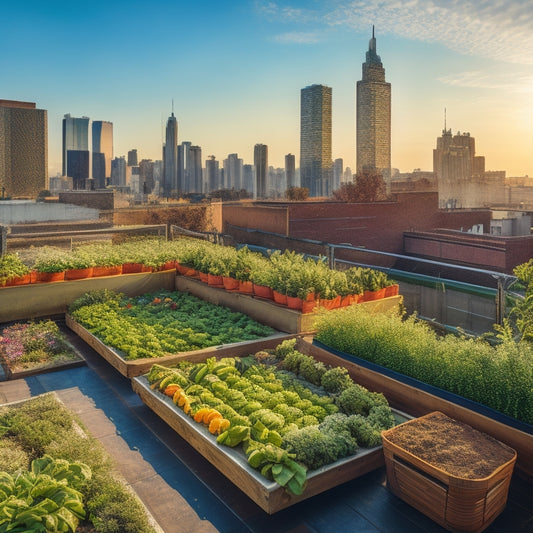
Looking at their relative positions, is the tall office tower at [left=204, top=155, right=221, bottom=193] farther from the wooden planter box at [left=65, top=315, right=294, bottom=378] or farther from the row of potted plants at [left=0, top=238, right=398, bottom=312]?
the wooden planter box at [left=65, top=315, right=294, bottom=378]

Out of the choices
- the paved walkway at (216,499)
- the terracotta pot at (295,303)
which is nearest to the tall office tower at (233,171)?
the terracotta pot at (295,303)

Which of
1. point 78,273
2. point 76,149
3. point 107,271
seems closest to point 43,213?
point 107,271

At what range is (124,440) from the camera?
4715mm

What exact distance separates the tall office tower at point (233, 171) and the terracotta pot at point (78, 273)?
391 ft

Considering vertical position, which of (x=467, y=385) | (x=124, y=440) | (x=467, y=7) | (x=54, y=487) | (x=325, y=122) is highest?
(x=325, y=122)

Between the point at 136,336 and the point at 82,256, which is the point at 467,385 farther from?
the point at 82,256

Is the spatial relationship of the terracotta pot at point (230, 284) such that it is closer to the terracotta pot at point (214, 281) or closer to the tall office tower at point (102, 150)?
the terracotta pot at point (214, 281)

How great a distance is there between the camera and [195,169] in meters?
115

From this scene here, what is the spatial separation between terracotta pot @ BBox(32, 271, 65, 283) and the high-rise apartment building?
4383 inches

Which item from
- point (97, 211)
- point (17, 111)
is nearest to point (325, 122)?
point (97, 211)

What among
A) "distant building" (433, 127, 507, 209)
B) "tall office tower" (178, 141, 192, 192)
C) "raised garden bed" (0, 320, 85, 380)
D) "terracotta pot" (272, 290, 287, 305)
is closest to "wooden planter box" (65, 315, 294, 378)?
"raised garden bed" (0, 320, 85, 380)

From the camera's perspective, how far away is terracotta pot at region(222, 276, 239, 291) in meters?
8.31

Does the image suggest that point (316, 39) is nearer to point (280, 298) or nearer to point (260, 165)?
point (280, 298)

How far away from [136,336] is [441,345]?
384cm
